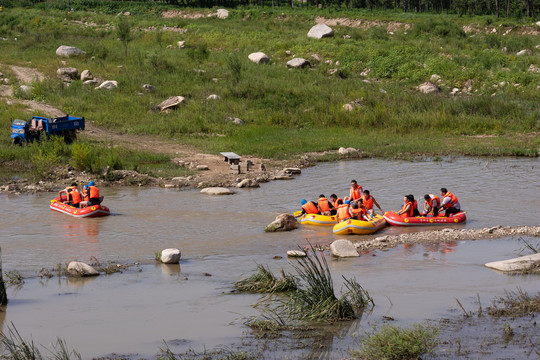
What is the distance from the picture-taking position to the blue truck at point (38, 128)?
25938 millimetres

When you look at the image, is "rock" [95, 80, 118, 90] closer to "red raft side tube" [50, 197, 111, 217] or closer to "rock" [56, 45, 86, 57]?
"rock" [56, 45, 86, 57]

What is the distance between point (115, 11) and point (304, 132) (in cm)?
4991

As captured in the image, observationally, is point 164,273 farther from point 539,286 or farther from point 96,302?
point 539,286

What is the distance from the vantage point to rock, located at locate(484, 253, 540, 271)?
12.8 m

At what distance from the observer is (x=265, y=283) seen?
38.9 ft

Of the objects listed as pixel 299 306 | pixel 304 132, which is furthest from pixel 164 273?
pixel 304 132

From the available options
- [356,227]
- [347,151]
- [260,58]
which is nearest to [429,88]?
[347,151]

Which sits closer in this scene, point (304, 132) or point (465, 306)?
point (465, 306)

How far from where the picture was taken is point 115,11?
2918 inches

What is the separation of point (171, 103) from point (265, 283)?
21.7 m

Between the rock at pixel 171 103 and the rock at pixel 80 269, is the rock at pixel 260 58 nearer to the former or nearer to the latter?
the rock at pixel 171 103

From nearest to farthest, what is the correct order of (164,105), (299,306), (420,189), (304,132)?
1. (299,306)
2. (420,189)
3. (304,132)
4. (164,105)

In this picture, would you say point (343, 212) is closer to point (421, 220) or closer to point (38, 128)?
point (421, 220)

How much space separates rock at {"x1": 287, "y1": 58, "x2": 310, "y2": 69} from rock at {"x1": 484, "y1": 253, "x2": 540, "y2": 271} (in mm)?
28788
